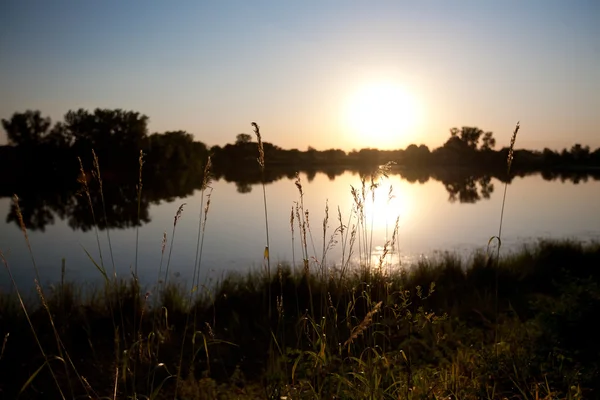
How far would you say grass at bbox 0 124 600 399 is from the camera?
238 centimetres

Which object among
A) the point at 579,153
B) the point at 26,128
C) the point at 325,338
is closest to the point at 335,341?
the point at 325,338

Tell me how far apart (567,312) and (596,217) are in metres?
21.1

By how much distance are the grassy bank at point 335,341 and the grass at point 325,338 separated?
Result: 18 mm

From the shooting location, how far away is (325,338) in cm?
227

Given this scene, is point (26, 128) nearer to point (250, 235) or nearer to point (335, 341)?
point (250, 235)

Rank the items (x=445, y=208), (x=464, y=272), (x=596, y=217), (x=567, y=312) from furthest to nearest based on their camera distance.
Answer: (x=445, y=208) → (x=596, y=217) → (x=464, y=272) → (x=567, y=312)

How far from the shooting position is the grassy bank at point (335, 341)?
2424 millimetres

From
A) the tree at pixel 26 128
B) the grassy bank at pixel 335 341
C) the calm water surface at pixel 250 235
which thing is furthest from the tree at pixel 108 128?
the grassy bank at pixel 335 341

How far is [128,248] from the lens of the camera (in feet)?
46.6

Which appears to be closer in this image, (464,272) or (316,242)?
(464,272)

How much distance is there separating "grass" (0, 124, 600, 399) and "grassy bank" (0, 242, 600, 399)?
2cm

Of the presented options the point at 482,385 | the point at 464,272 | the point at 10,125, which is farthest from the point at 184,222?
the point at 10,125

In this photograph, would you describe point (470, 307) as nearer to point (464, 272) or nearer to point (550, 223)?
point (464, 272)

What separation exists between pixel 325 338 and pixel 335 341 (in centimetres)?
108
